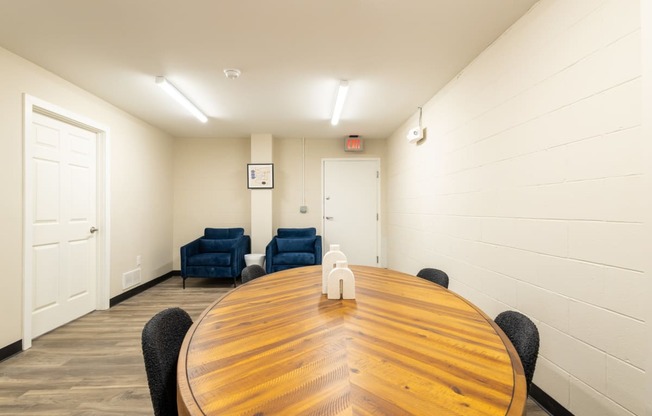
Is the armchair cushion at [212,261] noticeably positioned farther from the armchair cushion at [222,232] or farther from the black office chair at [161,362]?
the black office chair at [161,362]

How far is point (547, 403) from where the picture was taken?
1.74 metres

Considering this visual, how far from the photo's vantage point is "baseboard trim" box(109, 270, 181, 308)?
3.65 meters

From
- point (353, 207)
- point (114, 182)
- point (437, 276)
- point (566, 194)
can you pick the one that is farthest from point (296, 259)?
point (566, 194)

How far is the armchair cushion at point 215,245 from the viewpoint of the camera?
15.5ft

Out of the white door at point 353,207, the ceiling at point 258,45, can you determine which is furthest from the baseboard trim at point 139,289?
the white door at point 353,207

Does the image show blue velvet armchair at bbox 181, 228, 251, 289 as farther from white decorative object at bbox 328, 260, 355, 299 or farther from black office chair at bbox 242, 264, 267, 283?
white decorative object at bbox 328, 260, 355, 299

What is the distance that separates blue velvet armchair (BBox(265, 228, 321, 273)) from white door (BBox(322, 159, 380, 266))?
1.90 feet

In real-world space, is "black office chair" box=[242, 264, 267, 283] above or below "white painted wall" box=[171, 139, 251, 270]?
below

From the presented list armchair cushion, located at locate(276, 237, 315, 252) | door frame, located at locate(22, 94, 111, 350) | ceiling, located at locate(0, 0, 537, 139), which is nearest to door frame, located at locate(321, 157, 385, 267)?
armchair cushion, located at locate(276, 237, 315, 252)

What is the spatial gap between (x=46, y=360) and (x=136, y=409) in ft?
4.03

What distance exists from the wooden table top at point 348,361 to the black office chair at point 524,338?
89mm

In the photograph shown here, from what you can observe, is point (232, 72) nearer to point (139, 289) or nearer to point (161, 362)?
point (161, 362)

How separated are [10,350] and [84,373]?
826mm

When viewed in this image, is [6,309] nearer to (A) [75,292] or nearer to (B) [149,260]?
(A) [75,292]
